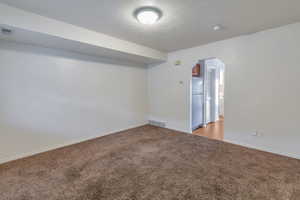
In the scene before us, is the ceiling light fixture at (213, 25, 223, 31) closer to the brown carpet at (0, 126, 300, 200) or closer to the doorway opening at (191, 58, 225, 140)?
the doorway opening at (191, 58, 225, 140)

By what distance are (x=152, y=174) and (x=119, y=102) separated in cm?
254

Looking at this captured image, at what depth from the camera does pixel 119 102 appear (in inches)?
162

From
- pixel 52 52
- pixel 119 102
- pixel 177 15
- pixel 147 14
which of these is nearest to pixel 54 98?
pixel 52 52

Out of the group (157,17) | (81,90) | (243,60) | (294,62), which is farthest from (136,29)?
(294,62)

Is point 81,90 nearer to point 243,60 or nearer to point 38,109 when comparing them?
point 38,109

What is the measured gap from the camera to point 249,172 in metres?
2.04

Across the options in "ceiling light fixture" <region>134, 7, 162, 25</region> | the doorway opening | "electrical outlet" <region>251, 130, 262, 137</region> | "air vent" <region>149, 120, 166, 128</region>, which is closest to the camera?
"ceiling light fixture" <region>134, 7, 162, 25</region>

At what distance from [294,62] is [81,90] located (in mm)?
4434

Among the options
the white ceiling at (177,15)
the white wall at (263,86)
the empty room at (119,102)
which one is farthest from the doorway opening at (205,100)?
the white ceiling at (177,15)

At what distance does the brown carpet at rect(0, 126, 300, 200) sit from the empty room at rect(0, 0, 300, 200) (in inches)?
0.7

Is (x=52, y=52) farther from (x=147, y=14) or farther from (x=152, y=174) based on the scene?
(x=152, y=174)

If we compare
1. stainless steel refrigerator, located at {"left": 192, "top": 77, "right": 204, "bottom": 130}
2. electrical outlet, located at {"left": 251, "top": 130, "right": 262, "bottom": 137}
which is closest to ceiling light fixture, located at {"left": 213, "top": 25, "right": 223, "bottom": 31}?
stainless steel refrigerator, located at {"left": 192, "top": 77, "right": 204, "bottom": 130}

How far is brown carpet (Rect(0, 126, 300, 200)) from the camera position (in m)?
1.64

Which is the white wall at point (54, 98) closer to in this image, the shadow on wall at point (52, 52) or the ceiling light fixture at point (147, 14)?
the shadow on wall at point (52, 52)
